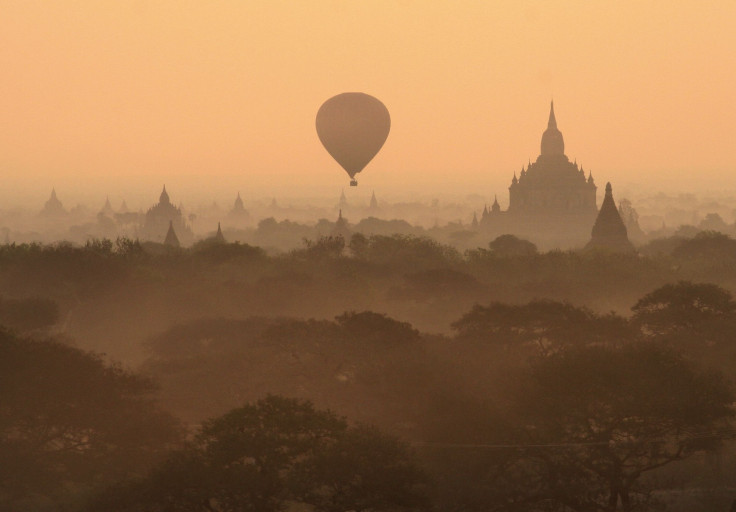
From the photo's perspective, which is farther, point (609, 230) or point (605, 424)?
point (609, 230)

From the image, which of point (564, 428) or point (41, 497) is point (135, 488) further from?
point (564, 428)

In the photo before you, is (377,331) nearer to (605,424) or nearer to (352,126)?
(605,424)

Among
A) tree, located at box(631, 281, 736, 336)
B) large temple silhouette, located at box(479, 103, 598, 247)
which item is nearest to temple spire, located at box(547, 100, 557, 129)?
large temple silhouette, located at box(479, 103, 598, 247)

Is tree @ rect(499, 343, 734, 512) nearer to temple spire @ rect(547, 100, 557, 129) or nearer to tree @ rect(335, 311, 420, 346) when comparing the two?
tree @ rect(335, 311, 420, 346)

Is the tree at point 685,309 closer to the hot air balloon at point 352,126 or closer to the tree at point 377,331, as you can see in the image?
the tree at point 377,331

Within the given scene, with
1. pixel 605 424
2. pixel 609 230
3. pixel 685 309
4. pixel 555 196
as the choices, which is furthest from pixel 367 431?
pixel 555 196

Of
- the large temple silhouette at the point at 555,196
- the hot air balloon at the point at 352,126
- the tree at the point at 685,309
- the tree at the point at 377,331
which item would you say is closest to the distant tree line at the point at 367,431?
the tree at the point at 377,331

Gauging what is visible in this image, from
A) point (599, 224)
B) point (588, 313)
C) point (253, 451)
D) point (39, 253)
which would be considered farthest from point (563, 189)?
point (253, 451)
